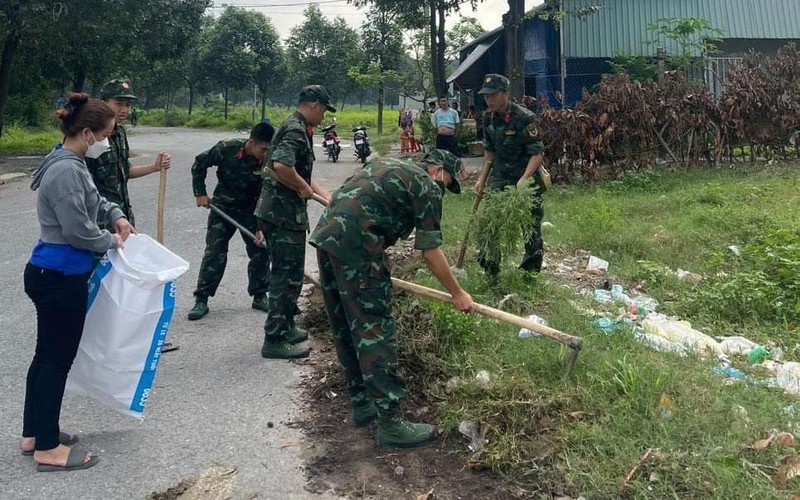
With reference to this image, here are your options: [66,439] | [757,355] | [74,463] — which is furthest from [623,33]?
[74,463]

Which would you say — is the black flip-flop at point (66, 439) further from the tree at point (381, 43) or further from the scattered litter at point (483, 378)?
the tree at point (381, 43)

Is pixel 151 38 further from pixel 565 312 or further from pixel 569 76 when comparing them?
pixel 565 312

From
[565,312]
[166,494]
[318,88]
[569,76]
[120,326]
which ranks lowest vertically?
[166,494]

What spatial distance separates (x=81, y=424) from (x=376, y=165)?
2068 millimetres

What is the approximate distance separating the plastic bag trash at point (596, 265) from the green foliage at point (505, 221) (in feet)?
4.73

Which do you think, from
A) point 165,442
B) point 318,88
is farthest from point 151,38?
point 165,442

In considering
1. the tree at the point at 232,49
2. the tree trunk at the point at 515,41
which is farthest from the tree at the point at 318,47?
the tree trunk at the point at 515,41

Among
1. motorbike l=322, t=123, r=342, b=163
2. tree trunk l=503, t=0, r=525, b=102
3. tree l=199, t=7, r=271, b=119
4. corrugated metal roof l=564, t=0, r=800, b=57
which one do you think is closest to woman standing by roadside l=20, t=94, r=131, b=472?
tree trunk l=503, t=0, r=525, b=102

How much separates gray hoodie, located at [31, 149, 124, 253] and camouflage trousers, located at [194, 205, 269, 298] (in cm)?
234

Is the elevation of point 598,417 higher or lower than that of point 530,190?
lower

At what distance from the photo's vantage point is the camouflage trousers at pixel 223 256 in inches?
219

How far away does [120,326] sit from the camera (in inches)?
133

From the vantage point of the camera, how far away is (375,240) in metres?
3.38

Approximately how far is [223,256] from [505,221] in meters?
2.23
